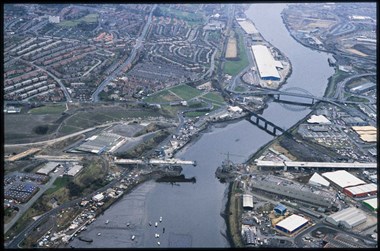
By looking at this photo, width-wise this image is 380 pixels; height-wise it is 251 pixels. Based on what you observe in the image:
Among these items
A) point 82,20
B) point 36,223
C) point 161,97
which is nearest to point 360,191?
point 36,223

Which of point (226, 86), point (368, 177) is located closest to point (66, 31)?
point (226, 86)

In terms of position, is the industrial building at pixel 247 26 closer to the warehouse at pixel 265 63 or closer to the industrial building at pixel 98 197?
the warehouse at pixel 265 63

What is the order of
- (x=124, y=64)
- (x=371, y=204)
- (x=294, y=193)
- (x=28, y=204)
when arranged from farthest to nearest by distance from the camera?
1. (x=124, y=64)
2. (x=294, y=193)
3. (x=371, y=204)
4. (x=28, y=204)

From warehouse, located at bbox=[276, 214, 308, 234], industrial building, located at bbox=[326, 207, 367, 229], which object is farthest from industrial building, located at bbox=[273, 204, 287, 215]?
industrial building, located at bbox=[326, 207, 367, 229]

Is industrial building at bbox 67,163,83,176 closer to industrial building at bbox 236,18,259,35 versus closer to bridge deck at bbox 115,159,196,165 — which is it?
bridge deck at bbox 115,159,196,165

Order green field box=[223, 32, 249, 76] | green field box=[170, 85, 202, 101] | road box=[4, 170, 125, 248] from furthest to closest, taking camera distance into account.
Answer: green field box=[223, 32, 249, 76], green field box=[170, 85, 202, 101], road box=[4, 170, 125, 248]

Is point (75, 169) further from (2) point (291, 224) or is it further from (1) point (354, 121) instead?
(1) point (354, 121)
